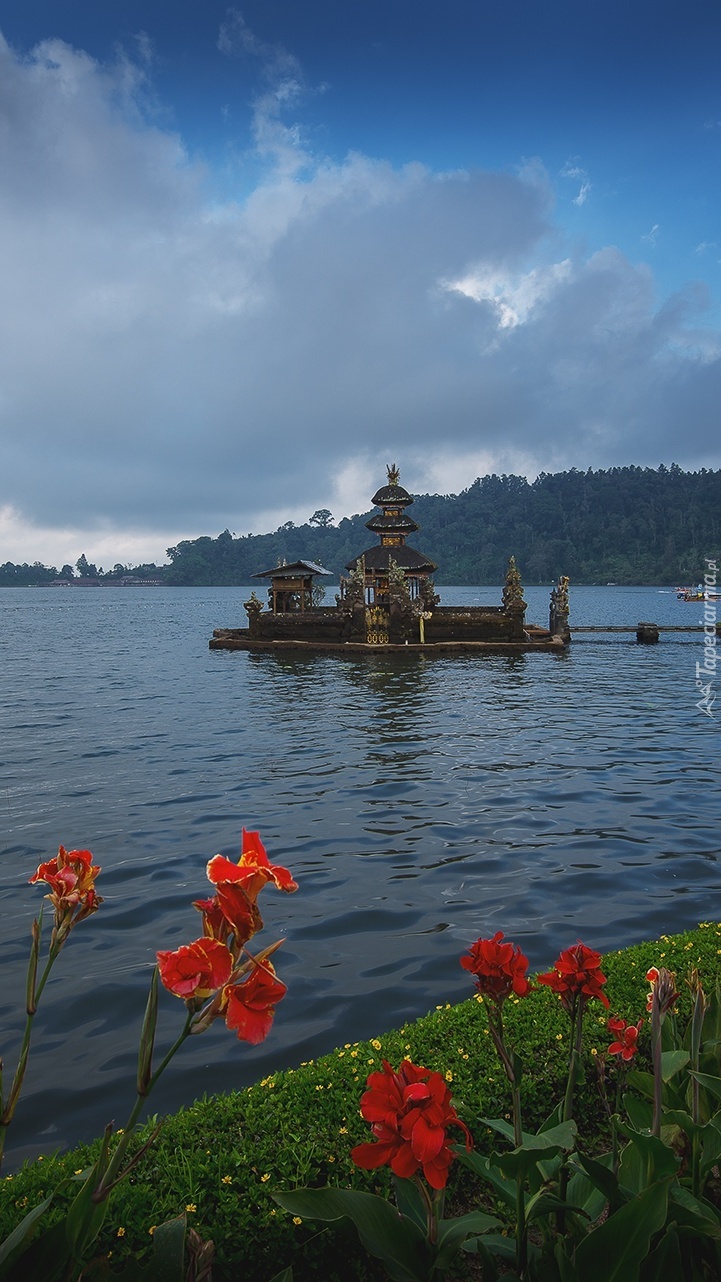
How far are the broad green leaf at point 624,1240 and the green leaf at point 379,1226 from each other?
1.66 feet

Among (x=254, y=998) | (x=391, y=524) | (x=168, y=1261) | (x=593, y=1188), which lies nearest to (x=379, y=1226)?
(x=168, y=1261)

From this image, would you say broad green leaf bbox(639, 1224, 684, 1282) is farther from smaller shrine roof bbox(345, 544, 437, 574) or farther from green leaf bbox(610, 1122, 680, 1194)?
smaller shrine roof bbox(345, 544, 437, 574)

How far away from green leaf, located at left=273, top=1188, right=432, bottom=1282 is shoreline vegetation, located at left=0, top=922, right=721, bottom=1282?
79 mm

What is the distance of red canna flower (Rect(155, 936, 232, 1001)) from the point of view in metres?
1.50

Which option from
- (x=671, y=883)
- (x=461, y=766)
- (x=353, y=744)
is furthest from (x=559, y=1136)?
(x=353, y=744)

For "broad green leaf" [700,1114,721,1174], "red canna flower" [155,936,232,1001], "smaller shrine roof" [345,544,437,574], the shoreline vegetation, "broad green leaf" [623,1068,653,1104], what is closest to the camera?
"red canna flower" [155,936,232,1001]

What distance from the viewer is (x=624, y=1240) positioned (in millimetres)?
2154

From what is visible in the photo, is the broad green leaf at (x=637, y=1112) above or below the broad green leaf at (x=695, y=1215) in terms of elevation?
above

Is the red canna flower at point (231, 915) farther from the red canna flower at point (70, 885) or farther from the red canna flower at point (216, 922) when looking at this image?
the red canna flower at point (70, 885)

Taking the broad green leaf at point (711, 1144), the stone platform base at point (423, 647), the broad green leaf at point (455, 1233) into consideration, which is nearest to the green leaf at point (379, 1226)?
the broad green leaf at point (455, 1233)

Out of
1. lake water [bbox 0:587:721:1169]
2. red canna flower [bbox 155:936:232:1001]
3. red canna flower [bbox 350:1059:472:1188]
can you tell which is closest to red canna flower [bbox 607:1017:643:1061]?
red canna flower [bbox 350:1059:472:1188]

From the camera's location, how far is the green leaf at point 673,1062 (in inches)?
116

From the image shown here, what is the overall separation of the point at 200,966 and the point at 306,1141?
2655mm

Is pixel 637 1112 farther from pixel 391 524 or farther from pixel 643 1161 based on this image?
pixel 391 524
